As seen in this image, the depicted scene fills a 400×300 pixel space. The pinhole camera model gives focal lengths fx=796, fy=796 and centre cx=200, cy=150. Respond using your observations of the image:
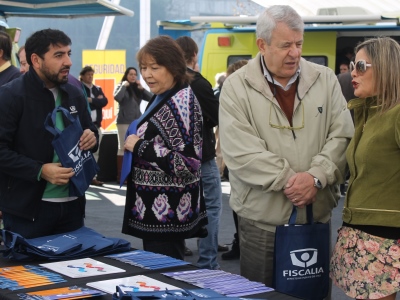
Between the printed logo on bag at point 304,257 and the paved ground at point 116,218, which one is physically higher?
the printed logo on bag at point 304,257

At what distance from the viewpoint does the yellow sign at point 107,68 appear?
1598 cm

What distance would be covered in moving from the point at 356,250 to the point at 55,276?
53.8 inches

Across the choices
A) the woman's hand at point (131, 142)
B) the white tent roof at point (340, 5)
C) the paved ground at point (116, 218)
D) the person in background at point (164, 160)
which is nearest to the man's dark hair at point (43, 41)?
the person in background at point (164, 160)

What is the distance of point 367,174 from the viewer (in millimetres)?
3594

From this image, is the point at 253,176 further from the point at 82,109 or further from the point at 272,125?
the point at 82,109

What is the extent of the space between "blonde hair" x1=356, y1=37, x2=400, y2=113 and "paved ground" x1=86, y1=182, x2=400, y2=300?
2.68 m

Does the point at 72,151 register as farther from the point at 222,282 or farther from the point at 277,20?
the point at 222,282

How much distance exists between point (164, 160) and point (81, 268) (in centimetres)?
103

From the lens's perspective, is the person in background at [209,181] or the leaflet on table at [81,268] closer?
the leaflet on table at [81,268]

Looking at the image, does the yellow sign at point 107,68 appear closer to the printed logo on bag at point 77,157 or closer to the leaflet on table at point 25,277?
the printed logo on bag at point 77,157

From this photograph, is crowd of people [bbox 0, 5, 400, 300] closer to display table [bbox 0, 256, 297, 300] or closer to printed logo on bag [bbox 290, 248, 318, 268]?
printed logo on bag [bbox 290, 248, 318, 268]

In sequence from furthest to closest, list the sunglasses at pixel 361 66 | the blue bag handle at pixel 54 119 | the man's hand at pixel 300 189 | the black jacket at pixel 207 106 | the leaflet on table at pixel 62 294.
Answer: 1. the black jacket at pixel 207 106
2. the blue bag handle at pixel 54 119
3. the man's hand at pixel 300 189
4. the sunglasses at pixel 361 66
5. the leaflet on table at pixel 62 294

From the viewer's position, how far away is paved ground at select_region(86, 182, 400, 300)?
719 centimetres

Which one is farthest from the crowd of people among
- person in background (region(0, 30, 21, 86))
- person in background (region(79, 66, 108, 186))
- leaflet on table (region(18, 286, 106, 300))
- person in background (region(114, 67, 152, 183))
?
person in background (region(114, 67, 152, 183))
